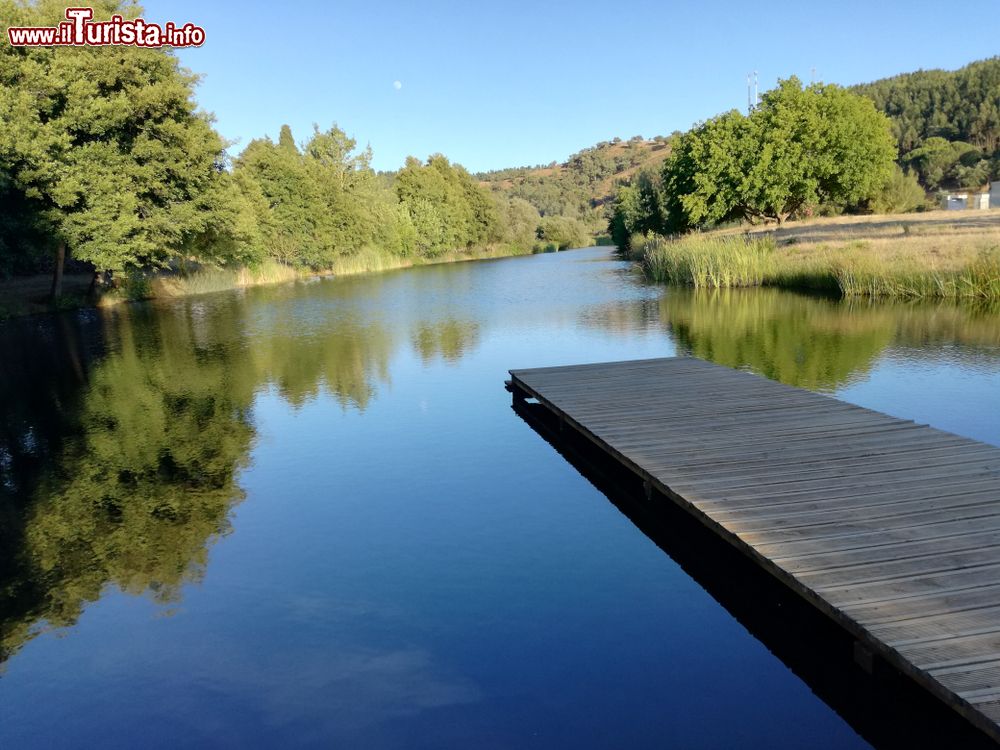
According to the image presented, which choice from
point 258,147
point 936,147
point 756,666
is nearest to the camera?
point 756,666

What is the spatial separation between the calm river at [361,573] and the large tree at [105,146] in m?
13.3

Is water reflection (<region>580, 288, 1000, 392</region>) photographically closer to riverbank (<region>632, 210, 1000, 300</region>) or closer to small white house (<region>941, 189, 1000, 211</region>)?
riverbank (<region>632, 210, 1000, 300</region>)

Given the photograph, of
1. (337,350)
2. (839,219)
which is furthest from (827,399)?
(839,219)

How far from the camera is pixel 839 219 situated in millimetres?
43938

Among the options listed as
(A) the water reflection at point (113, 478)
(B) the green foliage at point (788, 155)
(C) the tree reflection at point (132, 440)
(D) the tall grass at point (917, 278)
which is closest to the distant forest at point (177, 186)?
(B) the green foliage at point (788, 155)

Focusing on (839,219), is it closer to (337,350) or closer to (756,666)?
(337,350)

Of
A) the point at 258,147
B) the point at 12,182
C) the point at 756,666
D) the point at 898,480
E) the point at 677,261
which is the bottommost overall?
the point at 756,666

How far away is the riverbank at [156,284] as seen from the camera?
27469 mm

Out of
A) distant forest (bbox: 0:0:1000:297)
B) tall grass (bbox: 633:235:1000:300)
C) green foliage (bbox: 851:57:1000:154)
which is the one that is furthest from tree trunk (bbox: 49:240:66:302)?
green foliage (bbox: 851:57:1000:154)

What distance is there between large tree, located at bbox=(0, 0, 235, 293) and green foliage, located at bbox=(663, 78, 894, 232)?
25.8m

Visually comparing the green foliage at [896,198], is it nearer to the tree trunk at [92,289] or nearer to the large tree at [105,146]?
the large tree at [105,146]

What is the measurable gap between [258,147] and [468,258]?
27857 mm

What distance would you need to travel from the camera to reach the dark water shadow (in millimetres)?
3674

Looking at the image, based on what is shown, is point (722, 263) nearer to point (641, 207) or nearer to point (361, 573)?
point (361, 573)
